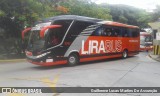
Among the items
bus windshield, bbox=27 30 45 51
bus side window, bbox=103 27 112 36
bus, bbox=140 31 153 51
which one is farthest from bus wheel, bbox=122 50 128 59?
bus, bbox=140 31 153 51

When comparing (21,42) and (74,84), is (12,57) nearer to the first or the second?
(21,42)

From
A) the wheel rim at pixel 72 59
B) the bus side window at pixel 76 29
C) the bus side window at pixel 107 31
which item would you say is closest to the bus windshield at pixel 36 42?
the bus side window at pixel 76 29

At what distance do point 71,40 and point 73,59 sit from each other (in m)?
1.19

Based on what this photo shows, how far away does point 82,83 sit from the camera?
985cm

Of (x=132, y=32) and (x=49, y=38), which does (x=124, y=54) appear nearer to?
(x=132, y=32)

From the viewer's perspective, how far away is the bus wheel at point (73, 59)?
15377 millimetres

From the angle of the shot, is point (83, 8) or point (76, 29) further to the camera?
point (83, 8)

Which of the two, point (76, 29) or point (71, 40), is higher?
point (76, 29)

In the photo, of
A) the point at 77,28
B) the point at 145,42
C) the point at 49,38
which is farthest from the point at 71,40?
the point at 145,42

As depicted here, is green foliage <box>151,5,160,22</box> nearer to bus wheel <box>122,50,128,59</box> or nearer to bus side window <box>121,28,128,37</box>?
bus wheel <box>122,50,128,59</box>

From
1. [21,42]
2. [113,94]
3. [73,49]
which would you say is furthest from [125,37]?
[113,94]

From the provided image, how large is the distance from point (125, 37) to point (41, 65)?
9.19 meters

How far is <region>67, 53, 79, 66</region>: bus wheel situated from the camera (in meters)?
15.4

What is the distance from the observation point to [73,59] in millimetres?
15617
